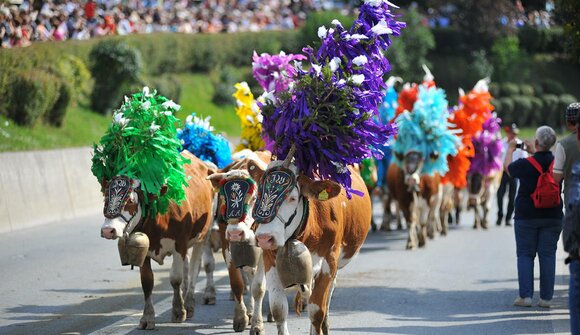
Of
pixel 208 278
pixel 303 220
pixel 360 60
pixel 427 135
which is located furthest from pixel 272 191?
pixel 427 135

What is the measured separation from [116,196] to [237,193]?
1.29m

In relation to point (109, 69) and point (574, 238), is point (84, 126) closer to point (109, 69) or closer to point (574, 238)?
point (109, 69)

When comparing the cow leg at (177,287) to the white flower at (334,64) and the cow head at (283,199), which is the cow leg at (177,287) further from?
the white flower at (334,64)

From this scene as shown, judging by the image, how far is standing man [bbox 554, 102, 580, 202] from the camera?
10.7m

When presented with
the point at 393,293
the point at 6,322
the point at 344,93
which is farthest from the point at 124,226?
the point at 393,293

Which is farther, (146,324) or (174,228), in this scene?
(174,228)

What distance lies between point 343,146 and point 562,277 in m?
7.12

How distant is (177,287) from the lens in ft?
38.1

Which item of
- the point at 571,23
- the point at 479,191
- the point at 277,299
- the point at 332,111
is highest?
the point at 571,23

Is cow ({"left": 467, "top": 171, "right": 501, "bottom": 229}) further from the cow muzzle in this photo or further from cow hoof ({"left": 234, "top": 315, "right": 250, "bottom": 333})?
the cow muzzle

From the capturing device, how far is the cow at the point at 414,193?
64.3 ft

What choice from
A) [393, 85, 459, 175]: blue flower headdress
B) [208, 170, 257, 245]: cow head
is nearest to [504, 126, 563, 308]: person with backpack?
[208, 170, 257, 245]: cow head

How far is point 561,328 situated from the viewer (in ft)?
36.7

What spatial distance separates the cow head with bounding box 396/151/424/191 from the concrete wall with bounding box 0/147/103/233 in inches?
254
